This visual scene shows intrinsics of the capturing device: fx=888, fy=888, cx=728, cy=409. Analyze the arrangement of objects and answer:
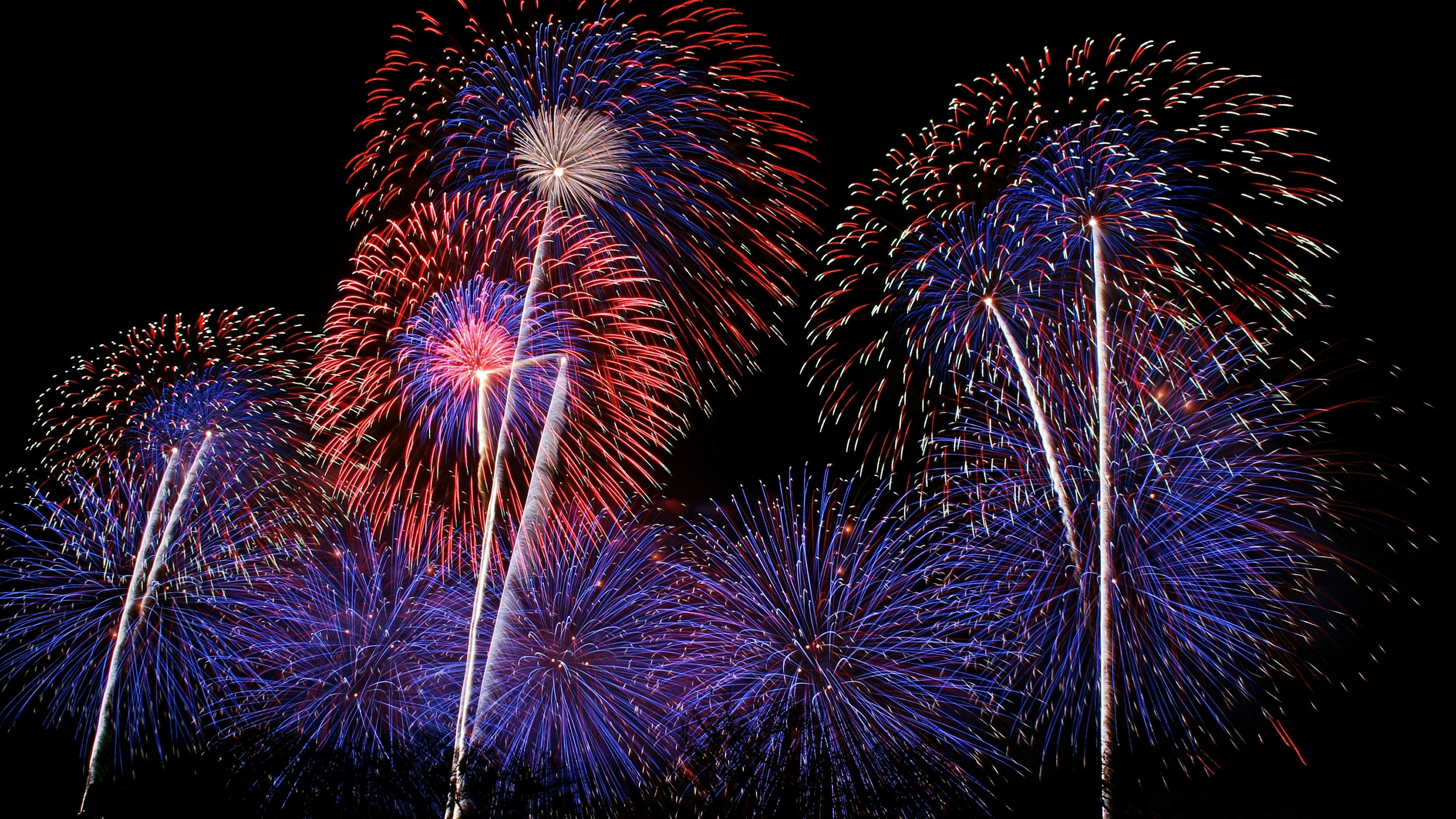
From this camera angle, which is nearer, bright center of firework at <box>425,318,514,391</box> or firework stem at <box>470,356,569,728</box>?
firework stem at <box>470,356,569,728</box>

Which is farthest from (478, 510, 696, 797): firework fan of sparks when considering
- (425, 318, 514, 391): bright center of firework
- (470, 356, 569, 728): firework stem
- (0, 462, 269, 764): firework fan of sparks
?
(0, 462, 269, 764): firework fan of sparks

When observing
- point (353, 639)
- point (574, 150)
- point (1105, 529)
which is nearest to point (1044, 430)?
point (1105, 529)

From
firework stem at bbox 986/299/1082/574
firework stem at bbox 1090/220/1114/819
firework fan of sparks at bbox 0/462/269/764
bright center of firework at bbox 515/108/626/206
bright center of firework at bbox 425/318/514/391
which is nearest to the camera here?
firework stem at bbox 1090/220/1114/819

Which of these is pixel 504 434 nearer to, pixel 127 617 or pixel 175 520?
pixel 175 520

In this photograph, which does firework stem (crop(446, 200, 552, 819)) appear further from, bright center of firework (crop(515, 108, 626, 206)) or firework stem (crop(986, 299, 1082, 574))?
firework stem (crop(986, 299, 1082, 574))

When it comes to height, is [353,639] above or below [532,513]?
below

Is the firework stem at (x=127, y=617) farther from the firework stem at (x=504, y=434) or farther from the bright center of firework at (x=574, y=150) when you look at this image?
the bright center of firework at (x=574, y=150)

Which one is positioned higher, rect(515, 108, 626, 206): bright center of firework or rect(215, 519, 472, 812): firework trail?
rect(515, 108, 626, 206): bright center of firework
